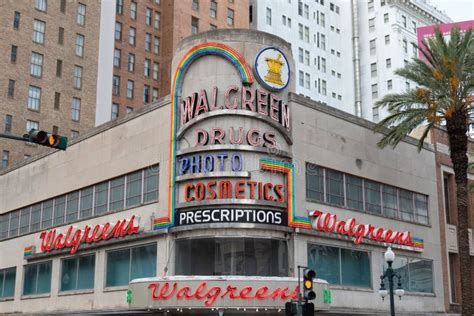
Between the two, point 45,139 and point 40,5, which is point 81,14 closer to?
point 40,5

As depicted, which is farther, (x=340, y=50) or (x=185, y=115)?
(x=340, y=50)

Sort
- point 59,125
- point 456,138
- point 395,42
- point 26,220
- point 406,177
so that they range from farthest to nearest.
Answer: point 395,42
point 59,125
point 26,220
point 406,177
point 456,138

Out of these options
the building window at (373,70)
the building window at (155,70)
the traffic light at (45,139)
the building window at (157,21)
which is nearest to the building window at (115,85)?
the building window at (155,70)

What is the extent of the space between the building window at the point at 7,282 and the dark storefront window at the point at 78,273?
687cm

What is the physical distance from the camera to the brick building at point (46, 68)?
66812mm

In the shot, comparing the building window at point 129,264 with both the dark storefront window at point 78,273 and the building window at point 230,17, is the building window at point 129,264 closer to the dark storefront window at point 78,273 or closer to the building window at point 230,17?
the dark storefront window at point 78,273

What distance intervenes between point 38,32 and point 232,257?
151 feet

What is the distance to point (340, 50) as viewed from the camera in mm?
109562

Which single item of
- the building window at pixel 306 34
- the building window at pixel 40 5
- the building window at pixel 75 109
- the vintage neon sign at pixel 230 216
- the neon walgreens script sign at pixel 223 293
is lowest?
the neon walgreens script sign at pixel 223 293

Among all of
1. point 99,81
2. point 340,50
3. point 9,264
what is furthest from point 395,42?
point 9,264

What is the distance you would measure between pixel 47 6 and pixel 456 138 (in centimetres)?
4879

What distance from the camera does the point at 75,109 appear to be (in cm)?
7206

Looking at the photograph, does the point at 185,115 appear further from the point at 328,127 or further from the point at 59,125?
the point at 59,125

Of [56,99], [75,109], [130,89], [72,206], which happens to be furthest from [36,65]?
[72,206]
